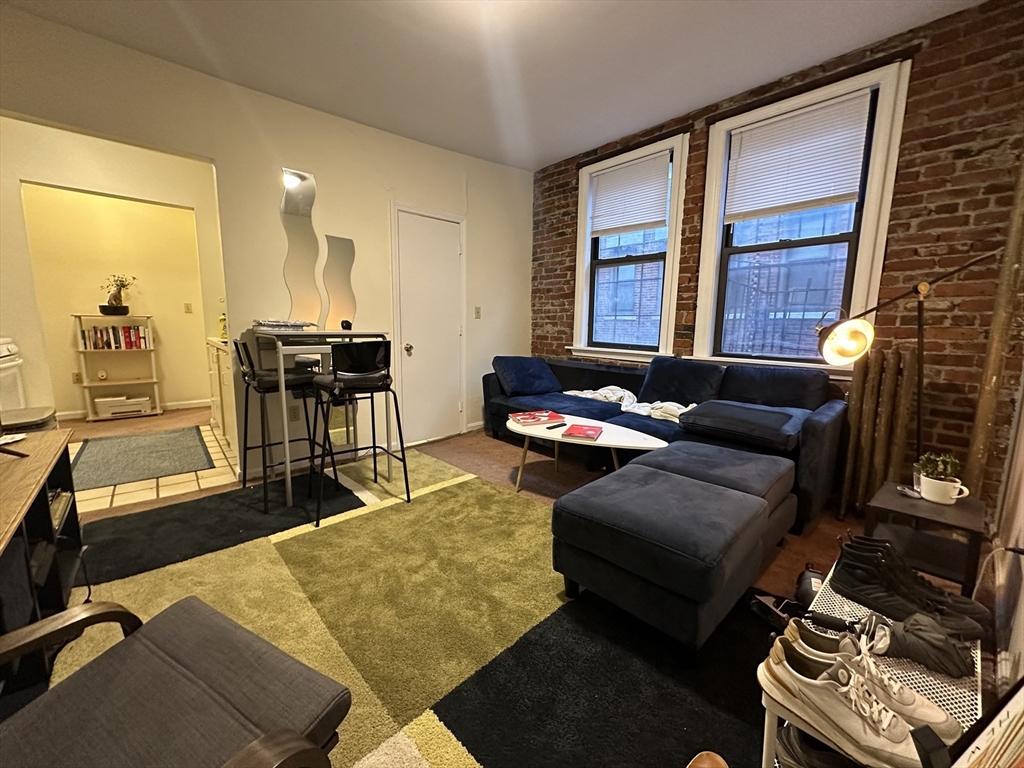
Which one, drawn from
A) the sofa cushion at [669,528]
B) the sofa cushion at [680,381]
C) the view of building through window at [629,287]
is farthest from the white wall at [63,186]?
the sofa cushion at [680,381]

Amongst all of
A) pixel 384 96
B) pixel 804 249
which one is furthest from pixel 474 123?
pixel 804 249

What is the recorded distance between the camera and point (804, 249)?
3012 millimetres

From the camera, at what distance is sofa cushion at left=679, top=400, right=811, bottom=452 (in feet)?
7.74

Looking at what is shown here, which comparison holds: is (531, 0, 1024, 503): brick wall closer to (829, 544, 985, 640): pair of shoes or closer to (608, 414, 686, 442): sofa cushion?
(608, 414, 686, 442): sofa cushion

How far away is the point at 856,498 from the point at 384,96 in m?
4.20

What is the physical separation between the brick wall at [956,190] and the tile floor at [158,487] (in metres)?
4.76

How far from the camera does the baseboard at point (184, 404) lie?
538cm

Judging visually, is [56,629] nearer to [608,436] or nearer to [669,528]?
[669,528]

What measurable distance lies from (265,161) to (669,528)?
358 centimetres

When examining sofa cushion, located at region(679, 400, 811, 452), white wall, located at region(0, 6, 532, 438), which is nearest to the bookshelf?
white wall, located at region(0, 6, 532, 438)

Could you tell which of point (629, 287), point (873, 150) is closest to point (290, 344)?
point (629, 287)

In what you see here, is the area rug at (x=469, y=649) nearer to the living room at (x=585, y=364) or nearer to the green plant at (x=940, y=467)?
the living room at (x=585, y=364)

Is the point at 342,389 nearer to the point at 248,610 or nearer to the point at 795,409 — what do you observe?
the point at 248,610

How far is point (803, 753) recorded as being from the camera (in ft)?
2.99
